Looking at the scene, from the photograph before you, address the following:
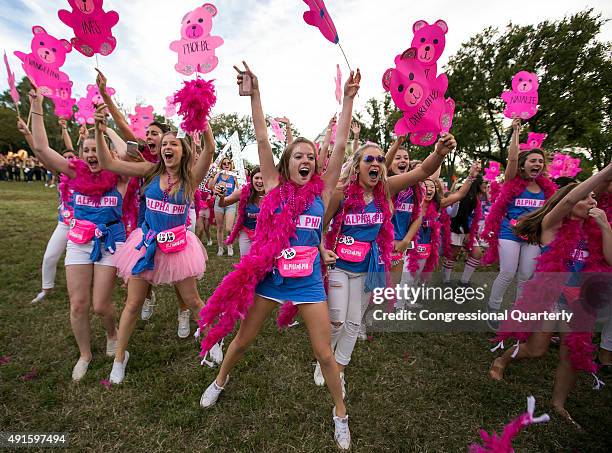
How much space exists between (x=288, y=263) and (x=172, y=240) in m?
1.27

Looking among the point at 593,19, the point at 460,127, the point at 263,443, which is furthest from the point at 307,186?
the point at 593,19

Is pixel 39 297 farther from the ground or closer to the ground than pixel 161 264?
closer to the ground

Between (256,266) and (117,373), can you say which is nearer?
(256,266)

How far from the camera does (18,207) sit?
12.5 m

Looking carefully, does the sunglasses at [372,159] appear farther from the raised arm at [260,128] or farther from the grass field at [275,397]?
the grass field at [275,397]

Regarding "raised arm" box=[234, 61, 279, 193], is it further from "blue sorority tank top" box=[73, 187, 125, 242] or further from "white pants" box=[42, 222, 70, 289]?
"white pants" box=[42, 222, 70, 289]

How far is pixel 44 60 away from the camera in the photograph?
124 inches

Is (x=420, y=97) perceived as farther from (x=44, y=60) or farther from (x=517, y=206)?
(x=44, y=60)

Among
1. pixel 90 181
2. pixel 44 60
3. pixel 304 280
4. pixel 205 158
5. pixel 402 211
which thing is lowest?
pixel 304 280

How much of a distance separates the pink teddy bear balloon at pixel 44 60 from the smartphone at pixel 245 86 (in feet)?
7.29

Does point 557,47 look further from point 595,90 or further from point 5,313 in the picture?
point 5,313

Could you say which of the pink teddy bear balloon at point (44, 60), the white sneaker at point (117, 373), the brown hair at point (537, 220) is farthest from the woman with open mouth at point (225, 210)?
the brown hair at point (537, 220)

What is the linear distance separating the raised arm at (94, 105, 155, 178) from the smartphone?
1272 millimetres

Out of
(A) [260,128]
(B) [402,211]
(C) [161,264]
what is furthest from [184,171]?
(B) [402,211]
